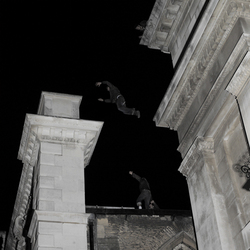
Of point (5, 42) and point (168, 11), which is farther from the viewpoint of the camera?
point (5, 42)

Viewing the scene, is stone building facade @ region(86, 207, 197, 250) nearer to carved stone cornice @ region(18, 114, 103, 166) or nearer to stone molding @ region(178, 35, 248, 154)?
carved stone cornice @ region(18, 114, 103, 166)

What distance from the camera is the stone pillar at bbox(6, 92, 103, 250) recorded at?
1355 cm

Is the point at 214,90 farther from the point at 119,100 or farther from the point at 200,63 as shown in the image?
the point at 119,100

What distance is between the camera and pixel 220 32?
12094mm

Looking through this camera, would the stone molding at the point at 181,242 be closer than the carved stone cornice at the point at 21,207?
No

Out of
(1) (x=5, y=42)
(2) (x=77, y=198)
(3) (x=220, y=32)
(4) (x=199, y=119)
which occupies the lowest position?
(2) (x=77, y=198)

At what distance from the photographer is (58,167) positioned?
14844mm

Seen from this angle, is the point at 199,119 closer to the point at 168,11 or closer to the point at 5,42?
the point at 168,11

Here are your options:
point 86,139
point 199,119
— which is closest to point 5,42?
point 86,139

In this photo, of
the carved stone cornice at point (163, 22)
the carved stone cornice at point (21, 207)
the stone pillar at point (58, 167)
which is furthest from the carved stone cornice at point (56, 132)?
the carved stone cornice at point (163, 22)

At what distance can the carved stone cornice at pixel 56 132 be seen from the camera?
1553cm

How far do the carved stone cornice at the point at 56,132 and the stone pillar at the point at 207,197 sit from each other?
3506mm

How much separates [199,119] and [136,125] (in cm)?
1273

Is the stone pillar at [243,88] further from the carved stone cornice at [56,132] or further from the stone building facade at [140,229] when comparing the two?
the stone building facade at [140,229]
